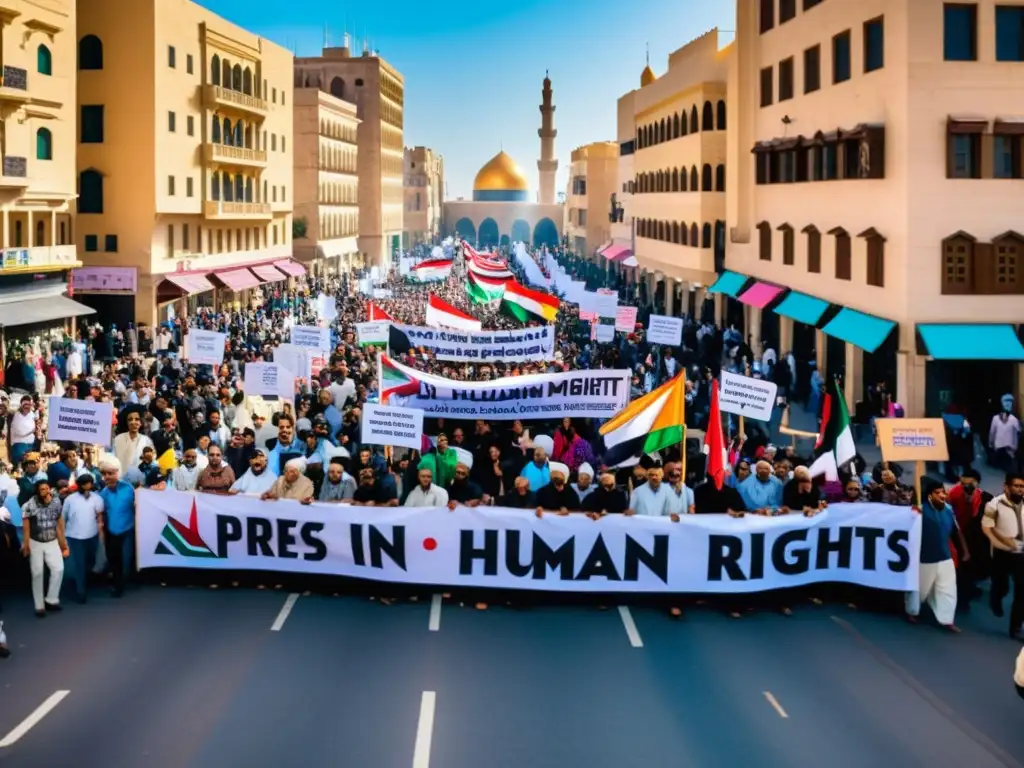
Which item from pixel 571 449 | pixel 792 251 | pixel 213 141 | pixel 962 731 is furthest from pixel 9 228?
pixel 962 731

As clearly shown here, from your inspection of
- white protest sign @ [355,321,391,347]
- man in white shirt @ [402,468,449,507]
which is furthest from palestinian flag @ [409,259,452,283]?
man in white shirt @ [402,468,449,507]

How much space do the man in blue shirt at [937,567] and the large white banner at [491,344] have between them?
40.7 ft

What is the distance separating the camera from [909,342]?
26609 mm

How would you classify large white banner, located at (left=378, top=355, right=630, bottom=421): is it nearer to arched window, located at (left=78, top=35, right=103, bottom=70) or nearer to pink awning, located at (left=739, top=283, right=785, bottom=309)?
pink awning, located at (left=739, top=283, right=785, bottom=309)

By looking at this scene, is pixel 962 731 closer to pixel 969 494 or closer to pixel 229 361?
pixel 969 494

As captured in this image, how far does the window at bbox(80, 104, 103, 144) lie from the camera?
157ft

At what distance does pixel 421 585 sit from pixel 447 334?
11.7 meters

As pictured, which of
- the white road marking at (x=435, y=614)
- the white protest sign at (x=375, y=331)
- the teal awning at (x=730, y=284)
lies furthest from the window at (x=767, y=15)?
the white road marking at (x=435, y=614)

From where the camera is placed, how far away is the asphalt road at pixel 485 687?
982 cm

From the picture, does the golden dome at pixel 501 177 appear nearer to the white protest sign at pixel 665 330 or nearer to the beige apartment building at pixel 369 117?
the beige apartment building at pixel 369 117

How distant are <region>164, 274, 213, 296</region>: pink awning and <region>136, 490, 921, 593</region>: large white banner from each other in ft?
124

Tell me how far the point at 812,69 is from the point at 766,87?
5051mm

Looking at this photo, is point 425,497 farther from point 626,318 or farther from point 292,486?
point 626,318

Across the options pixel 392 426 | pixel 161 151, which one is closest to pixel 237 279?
pixel 161 151
